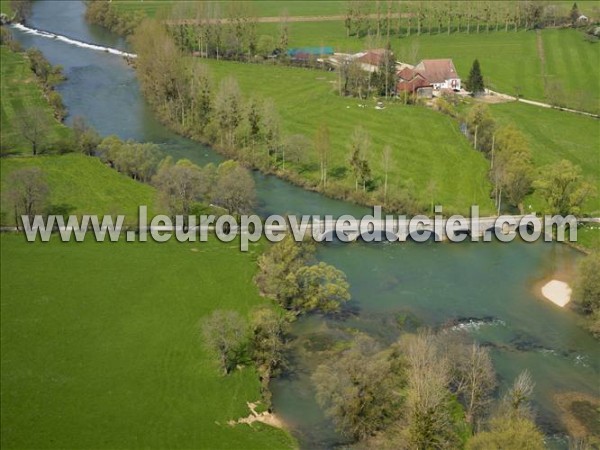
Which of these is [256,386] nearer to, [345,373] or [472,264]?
[345,373]

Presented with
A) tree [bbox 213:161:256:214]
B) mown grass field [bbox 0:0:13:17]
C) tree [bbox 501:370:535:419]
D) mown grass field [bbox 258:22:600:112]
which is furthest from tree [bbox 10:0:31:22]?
tree [bbox 501:370:535:419]

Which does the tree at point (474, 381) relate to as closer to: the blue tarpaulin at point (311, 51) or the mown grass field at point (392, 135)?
the mown grass field at point (392, 135)

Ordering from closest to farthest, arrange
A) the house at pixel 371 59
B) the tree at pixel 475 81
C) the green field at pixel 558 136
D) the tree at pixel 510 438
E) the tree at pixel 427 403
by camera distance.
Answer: the tree at pixel 510 438 → the tree at pixel 427 403 → the green field at pixel 558 136 → the tree at pixel 475 81 → the house at pixel 371 59

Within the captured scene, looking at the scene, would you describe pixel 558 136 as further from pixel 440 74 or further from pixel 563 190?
pixel 440 74

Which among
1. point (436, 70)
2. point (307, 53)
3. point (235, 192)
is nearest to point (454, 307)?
point (235, 192)

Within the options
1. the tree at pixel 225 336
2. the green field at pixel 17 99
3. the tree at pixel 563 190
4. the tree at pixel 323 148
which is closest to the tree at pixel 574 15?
the tree at pixel 563 190

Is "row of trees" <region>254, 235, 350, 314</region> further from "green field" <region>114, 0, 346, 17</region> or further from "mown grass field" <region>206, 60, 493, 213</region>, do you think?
"green field" <region>114, 0, 346, 17</region>
